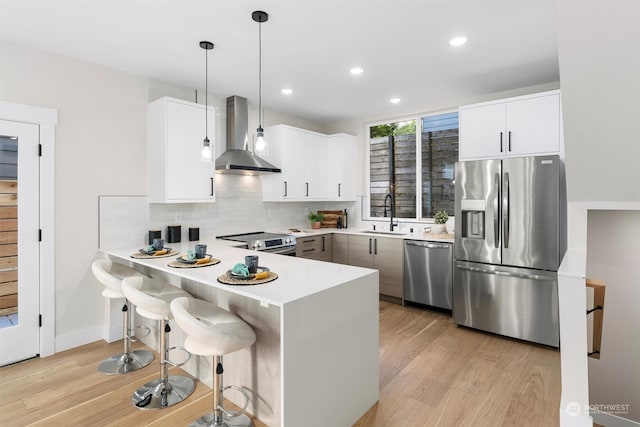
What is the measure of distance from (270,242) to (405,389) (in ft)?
6.86

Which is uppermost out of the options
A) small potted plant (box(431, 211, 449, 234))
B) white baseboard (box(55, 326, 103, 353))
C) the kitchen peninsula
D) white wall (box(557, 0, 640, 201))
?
white wall (box(557, 0, 640, 201))

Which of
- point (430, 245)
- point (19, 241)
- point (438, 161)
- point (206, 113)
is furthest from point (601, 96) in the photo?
point (19, 241)

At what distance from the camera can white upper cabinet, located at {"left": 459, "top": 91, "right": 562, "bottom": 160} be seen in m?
3.36

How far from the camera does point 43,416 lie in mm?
2174

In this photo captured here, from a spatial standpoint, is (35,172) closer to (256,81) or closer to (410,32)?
(256,81)

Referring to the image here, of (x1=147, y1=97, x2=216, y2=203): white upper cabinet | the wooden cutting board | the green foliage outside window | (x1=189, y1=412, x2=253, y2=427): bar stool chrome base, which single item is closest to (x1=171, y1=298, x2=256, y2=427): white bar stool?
(x1=189, y1=412, x2=253, y2=427): bar stool chrome base

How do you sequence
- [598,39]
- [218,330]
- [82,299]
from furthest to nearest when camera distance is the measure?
[82,299] < [218,330] < [598,39]

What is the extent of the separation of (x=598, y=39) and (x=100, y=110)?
148 inches

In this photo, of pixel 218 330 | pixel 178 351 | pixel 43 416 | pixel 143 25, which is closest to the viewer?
pixel 218 330

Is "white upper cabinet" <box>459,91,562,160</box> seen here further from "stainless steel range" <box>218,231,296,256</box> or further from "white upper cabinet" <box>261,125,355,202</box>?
"stainless steel range" <box>218,231,296,256</box>

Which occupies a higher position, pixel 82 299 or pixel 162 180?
pixel 162 180

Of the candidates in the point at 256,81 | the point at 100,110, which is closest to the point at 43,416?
the point at 100,110

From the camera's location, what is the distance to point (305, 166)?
500cm

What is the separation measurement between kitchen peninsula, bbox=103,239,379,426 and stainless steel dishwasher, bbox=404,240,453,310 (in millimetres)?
1962
